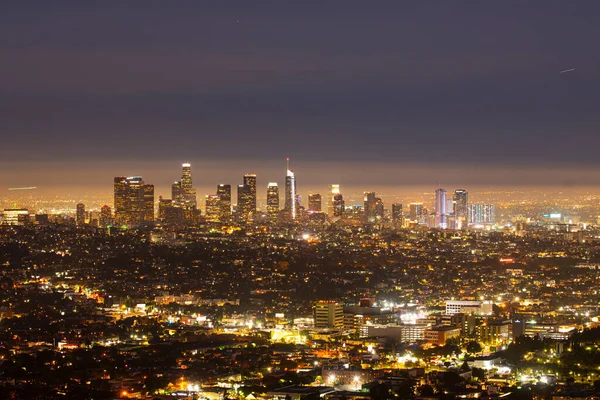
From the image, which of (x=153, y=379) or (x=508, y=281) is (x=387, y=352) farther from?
(x=508, y=281)

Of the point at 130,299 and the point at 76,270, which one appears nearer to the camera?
the point at 130,299

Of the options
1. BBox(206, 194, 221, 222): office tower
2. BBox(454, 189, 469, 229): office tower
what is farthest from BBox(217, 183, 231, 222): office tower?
BBox(454, 189, 469, 229): office tower

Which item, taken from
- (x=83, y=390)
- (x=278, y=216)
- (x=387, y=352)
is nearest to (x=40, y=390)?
(x=83, y=390)

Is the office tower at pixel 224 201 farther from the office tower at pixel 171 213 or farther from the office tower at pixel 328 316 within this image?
the office tower at pixel 328 316

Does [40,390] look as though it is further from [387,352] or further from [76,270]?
[76,270]

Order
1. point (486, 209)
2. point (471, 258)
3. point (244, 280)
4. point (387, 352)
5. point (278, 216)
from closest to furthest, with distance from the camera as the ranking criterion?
point (387, 352)
point (244, 280)
point (471, 258)
point (278, 216)
point (486, 209)

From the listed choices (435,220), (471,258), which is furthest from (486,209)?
(471,258)

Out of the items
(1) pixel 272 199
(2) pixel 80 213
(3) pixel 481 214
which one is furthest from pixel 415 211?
(2) pixel 80 213

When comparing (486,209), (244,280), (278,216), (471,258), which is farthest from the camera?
(486,209)
